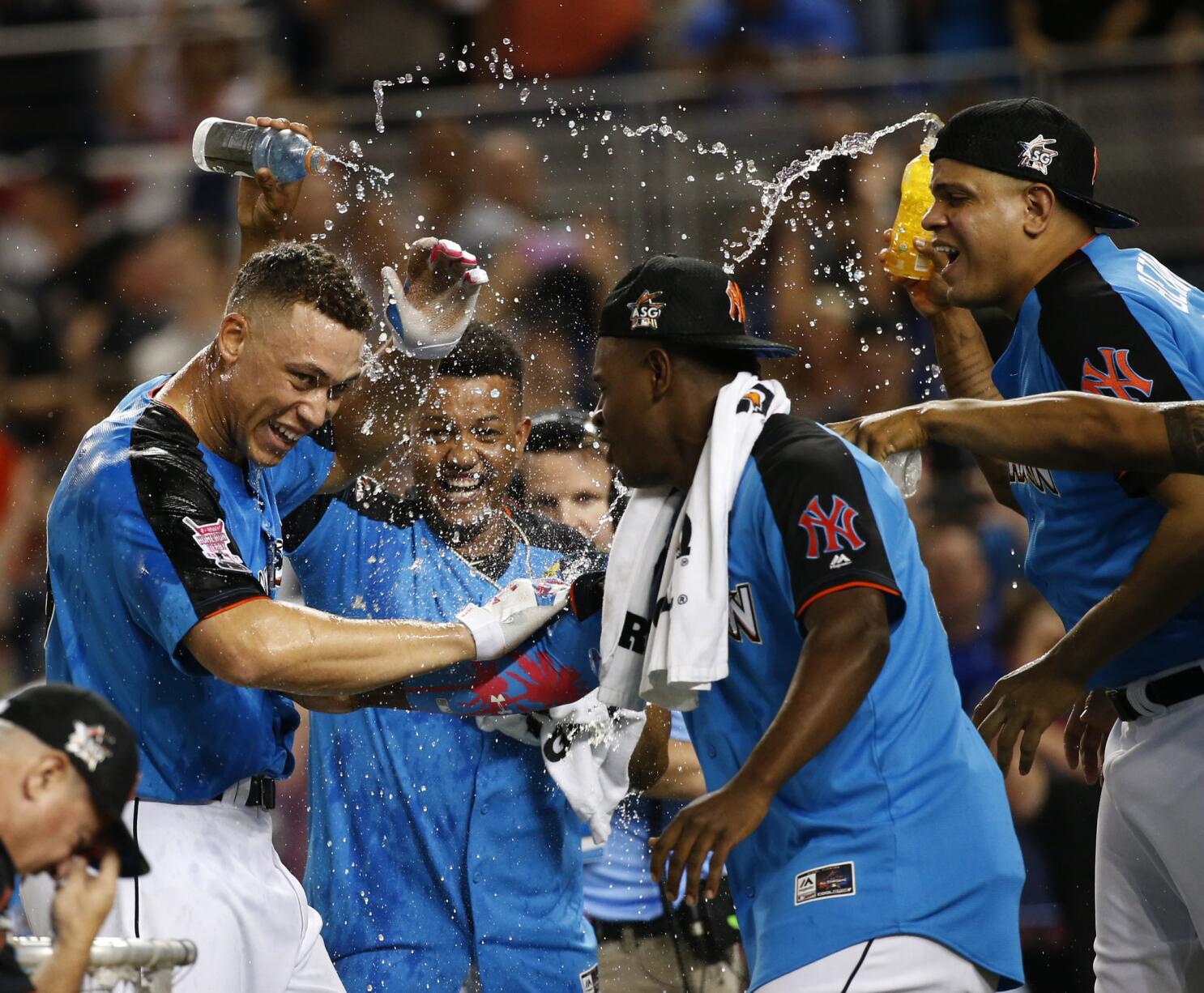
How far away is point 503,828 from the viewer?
14.4 feet

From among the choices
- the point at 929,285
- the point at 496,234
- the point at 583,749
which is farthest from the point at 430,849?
the point at 496,234

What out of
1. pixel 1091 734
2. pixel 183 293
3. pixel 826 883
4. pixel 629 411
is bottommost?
pixel 1091 734

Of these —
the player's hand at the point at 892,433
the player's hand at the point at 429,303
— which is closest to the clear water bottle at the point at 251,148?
the player's hand at the point at 429,303

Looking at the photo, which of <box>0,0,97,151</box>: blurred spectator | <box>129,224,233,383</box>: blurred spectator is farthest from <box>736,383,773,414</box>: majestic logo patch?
<box>0,0,97,151</box>: blurred spectator

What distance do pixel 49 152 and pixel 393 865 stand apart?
5727 millimetres

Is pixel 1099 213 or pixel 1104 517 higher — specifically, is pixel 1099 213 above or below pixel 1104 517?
above

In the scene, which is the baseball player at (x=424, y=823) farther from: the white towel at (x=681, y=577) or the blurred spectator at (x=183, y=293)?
the blurred spectator at (x=183, y=293)

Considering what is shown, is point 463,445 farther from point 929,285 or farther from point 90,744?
point 90,744

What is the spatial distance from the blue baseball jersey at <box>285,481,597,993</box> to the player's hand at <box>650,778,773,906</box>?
1.68 meters

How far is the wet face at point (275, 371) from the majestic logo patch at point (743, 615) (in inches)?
47.5

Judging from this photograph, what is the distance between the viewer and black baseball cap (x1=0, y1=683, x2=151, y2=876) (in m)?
2.52

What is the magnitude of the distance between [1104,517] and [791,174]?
171 inches

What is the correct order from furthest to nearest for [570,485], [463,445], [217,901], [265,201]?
[570,485]
[463,445]
[265,201]
[217,901]

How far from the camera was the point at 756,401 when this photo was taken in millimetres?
3203
